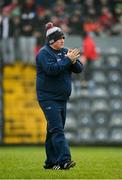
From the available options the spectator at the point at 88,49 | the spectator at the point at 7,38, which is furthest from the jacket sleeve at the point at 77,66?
the spectator at the point at 88,49

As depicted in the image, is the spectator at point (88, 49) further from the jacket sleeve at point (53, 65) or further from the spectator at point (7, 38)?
the jacket sleeve at point (53, 65)

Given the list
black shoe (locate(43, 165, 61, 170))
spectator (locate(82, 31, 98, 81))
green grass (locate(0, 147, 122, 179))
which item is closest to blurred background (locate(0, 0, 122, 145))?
spectator (locate(82, 31, 98, 81))

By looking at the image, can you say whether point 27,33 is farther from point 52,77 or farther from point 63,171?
point 63,171

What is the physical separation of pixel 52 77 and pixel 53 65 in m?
0.28

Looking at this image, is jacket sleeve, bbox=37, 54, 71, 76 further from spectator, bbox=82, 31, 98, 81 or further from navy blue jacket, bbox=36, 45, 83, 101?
spectator, bbox=82, 31, 98, 81

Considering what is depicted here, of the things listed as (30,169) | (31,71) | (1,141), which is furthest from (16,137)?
(30,169)

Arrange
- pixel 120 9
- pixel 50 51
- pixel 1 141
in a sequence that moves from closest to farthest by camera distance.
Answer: pixel 50 51
pixel 1 141
pixel 120 9

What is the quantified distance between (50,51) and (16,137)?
37.8ft

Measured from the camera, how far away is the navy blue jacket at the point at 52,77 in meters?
11.0

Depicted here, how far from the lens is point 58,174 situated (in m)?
10.3

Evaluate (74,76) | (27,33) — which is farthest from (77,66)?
(74,76)

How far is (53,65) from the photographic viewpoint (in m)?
10.9

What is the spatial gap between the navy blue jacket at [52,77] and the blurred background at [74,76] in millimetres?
11020

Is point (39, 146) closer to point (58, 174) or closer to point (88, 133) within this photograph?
point (88, 133)
